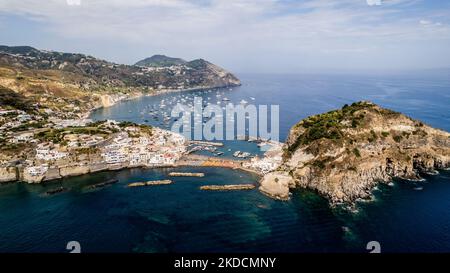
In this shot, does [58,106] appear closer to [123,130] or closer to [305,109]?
[123,130]

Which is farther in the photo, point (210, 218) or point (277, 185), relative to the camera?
point (277, 185)

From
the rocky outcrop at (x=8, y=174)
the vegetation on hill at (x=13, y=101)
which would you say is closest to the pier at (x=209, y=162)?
the rocky outcrop at (x=8, y=174)

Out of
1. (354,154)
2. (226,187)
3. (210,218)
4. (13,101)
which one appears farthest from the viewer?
(13,101)

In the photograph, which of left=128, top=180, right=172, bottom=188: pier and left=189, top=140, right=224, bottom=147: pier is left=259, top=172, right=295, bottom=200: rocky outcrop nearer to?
left=128, top=180, right=172, bottom=188: pier

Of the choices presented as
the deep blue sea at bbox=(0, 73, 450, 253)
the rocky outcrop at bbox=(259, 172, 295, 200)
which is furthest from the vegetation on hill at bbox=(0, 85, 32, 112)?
the rocky outcrop at bbox=(259, 172, 295, 200)

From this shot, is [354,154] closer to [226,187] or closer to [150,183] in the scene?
[226,187]

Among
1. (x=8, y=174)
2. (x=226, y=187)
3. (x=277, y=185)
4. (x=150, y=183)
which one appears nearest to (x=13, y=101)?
(x=8, y=174)
